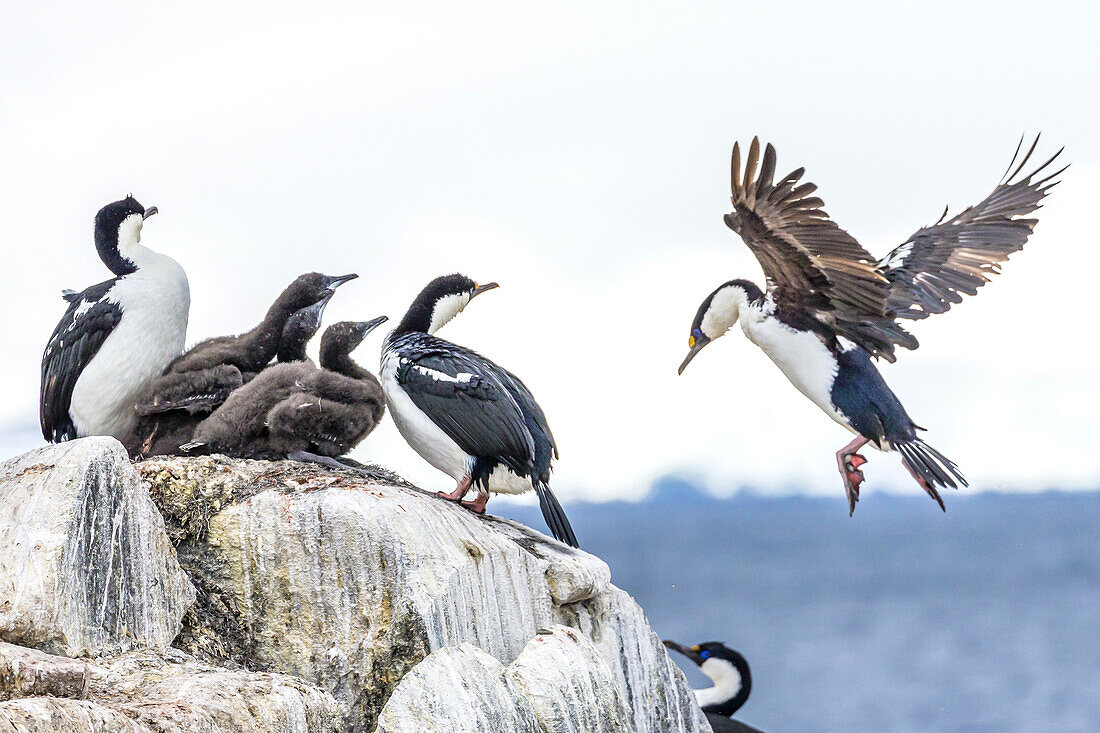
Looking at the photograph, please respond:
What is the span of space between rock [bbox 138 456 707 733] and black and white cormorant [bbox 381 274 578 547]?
38cm

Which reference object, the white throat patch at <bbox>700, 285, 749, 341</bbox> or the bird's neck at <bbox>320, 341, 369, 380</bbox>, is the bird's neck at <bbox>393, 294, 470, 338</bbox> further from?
the white throat patch at <bbox>700, 285, 749, 341</bbox>

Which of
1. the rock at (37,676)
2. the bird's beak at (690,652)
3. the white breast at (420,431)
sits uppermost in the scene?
the white breast at (420,431)

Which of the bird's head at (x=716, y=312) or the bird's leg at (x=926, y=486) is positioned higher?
the bird's head at (x=716, y=312)

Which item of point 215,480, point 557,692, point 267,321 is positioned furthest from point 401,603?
point 267,321

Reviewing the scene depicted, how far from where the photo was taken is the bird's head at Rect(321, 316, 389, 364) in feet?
21.1

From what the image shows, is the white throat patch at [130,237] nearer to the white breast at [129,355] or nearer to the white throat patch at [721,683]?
the white breast at [129,355]

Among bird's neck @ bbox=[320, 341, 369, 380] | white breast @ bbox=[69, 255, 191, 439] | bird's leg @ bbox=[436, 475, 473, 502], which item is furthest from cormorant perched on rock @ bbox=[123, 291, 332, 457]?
bird's leg @ bbox=[436, 475, 473, 502]

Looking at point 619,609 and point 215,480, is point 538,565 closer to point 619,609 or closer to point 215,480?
point 619,609

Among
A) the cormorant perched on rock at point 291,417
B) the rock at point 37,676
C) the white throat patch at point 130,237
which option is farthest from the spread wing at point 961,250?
the rock at point 37,676

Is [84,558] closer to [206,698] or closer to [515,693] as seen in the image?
[206,698]

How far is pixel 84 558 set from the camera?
180 inches

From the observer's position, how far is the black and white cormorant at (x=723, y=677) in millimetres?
10922

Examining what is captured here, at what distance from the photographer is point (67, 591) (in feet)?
14.6

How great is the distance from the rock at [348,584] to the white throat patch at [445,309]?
4.45 feet
